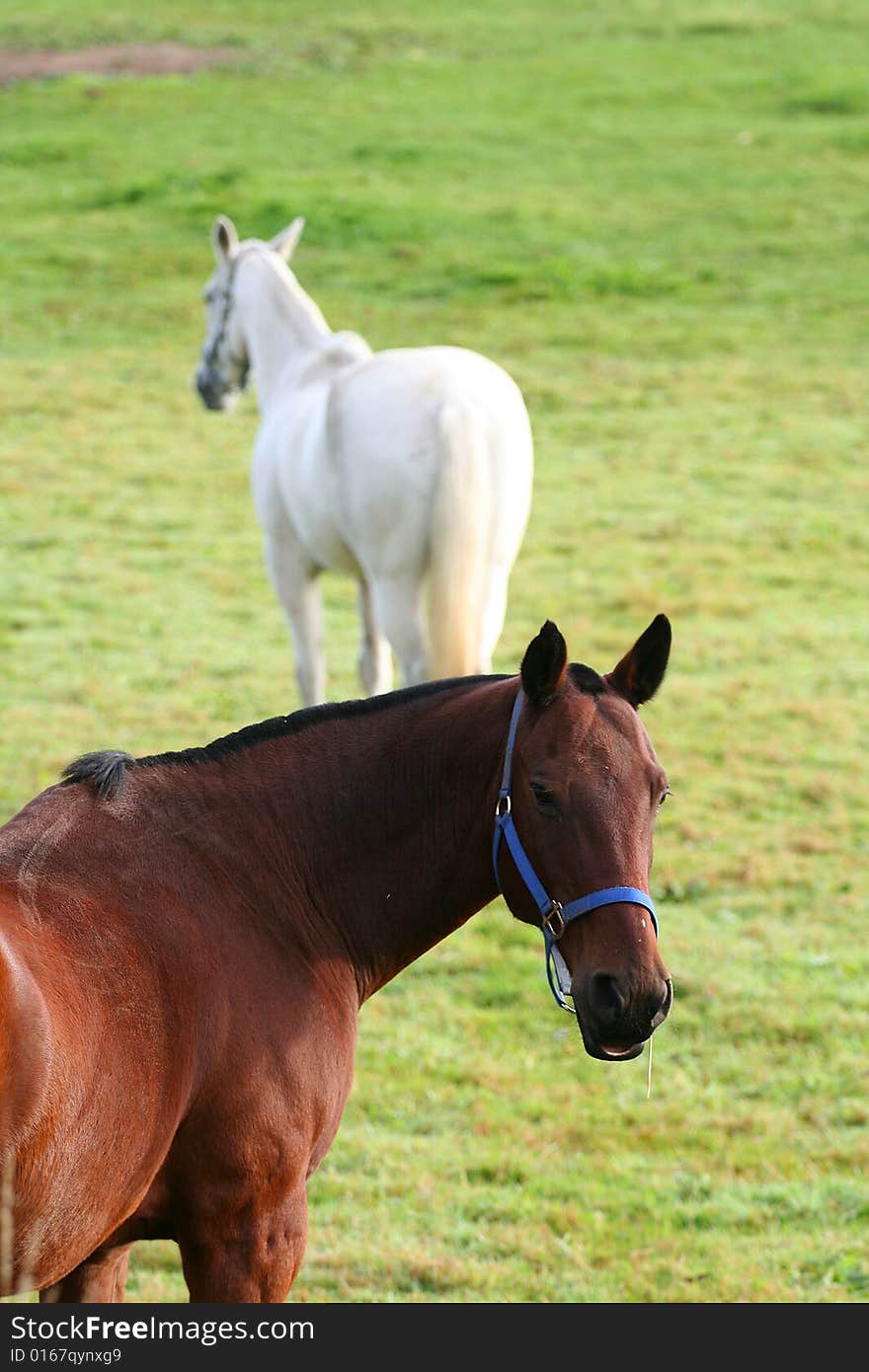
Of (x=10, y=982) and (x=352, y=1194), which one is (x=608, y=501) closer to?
(x=352, y=1194)

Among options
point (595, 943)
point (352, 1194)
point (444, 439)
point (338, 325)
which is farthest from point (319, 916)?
point (338, 325)

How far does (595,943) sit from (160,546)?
28.9ft

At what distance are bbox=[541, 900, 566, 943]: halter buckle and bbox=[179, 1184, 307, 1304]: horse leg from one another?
2.07 feet

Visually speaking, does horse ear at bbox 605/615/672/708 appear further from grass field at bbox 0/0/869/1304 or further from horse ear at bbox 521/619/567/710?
grass field at bbox 0/0/869/1304

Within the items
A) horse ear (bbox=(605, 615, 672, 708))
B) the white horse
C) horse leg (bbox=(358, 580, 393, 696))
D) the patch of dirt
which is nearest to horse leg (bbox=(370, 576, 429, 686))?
the white horse

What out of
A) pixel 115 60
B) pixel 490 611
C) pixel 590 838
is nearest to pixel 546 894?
pixel 590 838

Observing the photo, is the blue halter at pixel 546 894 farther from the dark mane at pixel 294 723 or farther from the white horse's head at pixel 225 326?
the white horse's head at pixel 225 326

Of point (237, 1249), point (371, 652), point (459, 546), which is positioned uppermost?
point (237, 1249)

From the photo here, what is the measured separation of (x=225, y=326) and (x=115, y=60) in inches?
724

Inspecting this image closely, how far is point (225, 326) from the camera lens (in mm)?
8562

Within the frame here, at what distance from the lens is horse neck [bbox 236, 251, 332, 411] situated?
8023 mm

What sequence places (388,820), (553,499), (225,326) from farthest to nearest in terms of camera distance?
(553,499)
(225,326)
(388,820)

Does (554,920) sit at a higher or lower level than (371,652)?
higher

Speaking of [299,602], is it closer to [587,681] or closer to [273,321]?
[273,321]
